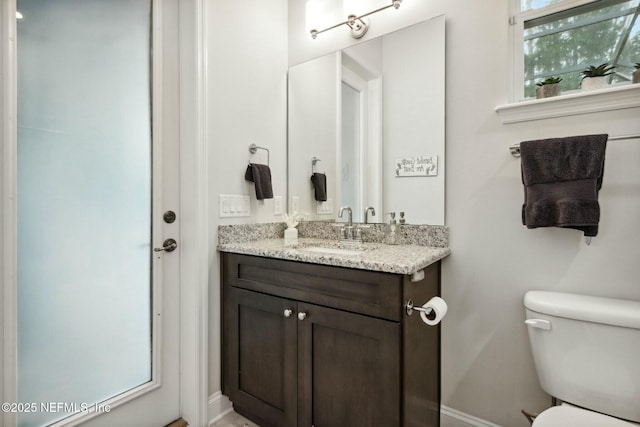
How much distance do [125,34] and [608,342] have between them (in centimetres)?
227

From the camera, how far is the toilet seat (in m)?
0.96

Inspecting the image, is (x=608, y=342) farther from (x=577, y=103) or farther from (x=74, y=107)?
(x=74, y=107)

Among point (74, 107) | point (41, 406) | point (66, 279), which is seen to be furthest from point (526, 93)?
point (41, 406)

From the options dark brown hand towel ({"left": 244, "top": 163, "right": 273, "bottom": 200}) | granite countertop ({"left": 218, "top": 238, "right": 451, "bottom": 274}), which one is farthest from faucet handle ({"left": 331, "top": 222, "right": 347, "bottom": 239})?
dark brown hand towel ({"left": 244, "top": 163, "right": 273, "bottom": 200})

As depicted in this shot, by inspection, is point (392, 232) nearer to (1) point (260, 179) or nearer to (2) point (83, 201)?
(1) point (260, 179)

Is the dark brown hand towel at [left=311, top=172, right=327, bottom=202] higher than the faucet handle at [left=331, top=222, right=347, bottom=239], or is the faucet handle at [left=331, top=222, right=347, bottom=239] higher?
the dark brown hand towel at [left=311, top=172, right=327, bottom=202]

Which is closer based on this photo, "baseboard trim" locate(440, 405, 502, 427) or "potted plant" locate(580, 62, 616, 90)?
"potted plant" locate(580, 62, 616, 90)

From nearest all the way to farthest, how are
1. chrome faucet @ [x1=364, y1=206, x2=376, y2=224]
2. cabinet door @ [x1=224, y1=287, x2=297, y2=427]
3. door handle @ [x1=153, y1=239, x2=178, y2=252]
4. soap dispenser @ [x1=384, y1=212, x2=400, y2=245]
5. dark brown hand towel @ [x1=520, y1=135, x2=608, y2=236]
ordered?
1. dark brown hand towel @ [x1=520, y1=135, x2=608, y2=236]
2. cabinet door @ [x1=224, y1=287, x2=297, y2=427]
3. door handle @ [x1=153, y1=239, x2=178, y2=252]
4. soap dispenser @ [x1=384, y1=212, x2=400, y2=245]
5. chrome faucet @ [x1=364, y1=206, x2=376, y2=224]

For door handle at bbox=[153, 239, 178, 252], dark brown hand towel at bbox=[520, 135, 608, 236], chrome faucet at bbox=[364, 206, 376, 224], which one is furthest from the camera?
chrome faucet at bbox=[364, 206, 376, 224]

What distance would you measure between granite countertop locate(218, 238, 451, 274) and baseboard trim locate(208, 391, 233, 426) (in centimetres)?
79

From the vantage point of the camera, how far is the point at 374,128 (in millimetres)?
1760

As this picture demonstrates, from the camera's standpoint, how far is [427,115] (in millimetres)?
1576

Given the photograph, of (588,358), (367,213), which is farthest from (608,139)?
(367,213)

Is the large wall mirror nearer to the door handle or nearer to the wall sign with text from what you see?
the wall sign with text
